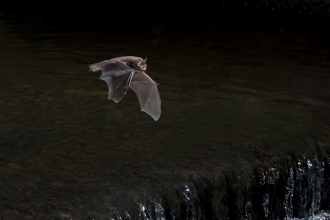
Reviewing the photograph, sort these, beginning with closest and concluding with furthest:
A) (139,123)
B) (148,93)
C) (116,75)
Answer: (116,75) < (148,93) < (139,123)

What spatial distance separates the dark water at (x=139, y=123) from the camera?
4.10 metres

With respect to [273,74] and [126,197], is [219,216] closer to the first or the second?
[126,197]

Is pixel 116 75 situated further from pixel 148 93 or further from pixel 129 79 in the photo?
pixel 148 93

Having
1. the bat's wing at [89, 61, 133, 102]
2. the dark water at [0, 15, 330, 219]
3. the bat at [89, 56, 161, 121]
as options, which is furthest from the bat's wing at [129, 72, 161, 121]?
the dark water at [0, 15, 330, 219]

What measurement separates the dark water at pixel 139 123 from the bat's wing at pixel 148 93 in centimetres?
35

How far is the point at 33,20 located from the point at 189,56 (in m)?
5.62

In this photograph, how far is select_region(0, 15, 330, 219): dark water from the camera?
13.5ft

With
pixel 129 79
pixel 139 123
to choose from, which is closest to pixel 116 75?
pixel 129 79

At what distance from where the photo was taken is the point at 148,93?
15.7 feet

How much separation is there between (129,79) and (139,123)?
104 centimetres

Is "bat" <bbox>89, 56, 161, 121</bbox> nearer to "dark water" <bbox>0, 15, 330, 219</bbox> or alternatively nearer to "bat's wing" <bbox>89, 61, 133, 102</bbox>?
"bat's wing" <bbox>89, 61, 133, 102</bbox>

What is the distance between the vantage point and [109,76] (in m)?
4.60

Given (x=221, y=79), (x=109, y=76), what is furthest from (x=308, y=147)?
(x=221, y=79)

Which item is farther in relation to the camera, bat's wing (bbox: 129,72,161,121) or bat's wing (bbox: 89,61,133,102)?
bat's wing (bbox: 129,72,161,121)
